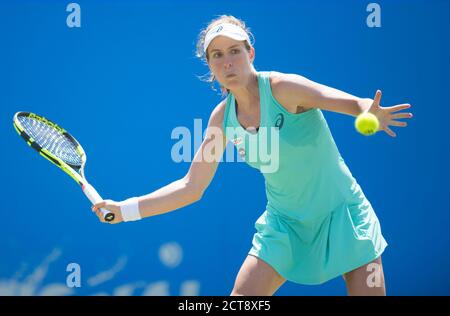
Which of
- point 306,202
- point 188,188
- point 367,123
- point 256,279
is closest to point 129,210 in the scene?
point 188,188

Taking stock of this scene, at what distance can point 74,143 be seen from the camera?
397 centimetres

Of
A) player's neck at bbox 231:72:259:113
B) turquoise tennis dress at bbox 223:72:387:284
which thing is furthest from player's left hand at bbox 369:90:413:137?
player's neck at bbox 231:72:259:113

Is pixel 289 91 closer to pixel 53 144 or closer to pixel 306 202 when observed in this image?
pixel 306 202

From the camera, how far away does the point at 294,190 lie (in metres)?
3.16

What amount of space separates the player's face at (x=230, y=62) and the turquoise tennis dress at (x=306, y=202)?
0.08 m

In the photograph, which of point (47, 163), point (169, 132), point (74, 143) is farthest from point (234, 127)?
point (47, 163)

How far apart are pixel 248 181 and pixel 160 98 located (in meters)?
0.79

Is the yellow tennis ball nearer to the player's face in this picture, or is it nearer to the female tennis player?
the female tennis player

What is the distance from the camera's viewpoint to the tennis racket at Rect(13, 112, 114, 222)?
370 cm

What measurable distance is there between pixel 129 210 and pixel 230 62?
30.6 inches

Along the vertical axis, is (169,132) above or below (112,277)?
above

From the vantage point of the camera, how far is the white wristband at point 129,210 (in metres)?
3.33
